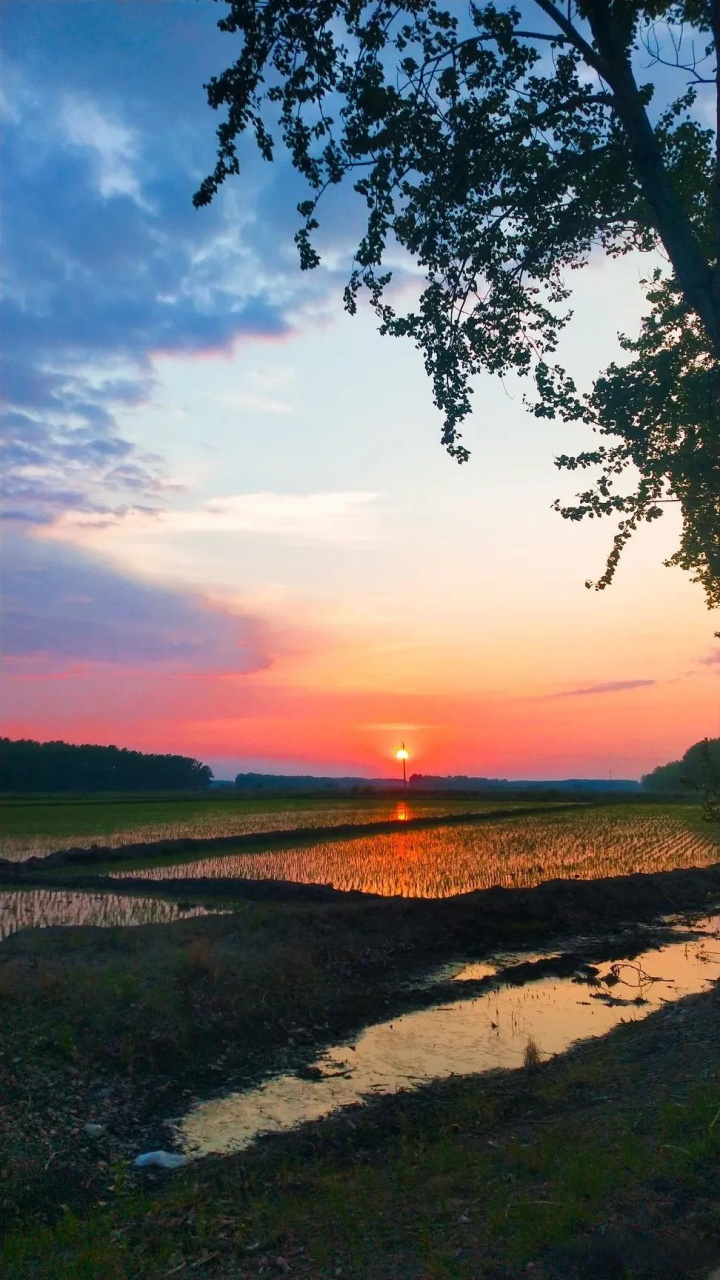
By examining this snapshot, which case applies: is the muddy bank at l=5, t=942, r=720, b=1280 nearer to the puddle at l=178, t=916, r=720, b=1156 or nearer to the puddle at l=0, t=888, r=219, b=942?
the puddle at l=178, t=916, r=720, b=1156

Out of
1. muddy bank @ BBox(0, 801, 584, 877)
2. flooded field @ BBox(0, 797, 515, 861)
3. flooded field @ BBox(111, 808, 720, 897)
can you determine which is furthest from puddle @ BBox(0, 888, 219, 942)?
flooded field @ BBox(0, 797, 515, 861)

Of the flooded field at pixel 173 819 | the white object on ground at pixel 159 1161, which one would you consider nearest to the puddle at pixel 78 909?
the flooded field at pixel 173 819

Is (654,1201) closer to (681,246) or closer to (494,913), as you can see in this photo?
(681,246)

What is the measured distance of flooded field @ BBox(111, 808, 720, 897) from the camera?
2520 cm

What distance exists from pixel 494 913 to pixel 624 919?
3768 millimetres

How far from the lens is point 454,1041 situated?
12016 mm

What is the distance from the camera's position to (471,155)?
9484mm

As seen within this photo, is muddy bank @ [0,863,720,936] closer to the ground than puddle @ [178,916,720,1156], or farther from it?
farther from it

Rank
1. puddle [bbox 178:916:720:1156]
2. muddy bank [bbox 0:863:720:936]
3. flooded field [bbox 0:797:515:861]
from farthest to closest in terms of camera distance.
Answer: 1. flooded field [bbox 0:797:515:861]
2. muddy bank [bbox 0:863:720:936]
3. puddle [bbox 178:916:720:1156]

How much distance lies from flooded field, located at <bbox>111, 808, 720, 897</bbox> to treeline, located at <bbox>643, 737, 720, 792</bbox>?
9.29ft

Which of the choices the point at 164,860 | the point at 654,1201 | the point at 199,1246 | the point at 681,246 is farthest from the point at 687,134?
the point at 164,860

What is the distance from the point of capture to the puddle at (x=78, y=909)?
61.5ft

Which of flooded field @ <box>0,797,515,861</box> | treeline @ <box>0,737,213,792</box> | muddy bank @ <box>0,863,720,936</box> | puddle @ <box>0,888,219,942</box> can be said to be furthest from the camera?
treeline @ <box>0,737,213,792</box>

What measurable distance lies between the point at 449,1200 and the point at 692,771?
49.4 m
